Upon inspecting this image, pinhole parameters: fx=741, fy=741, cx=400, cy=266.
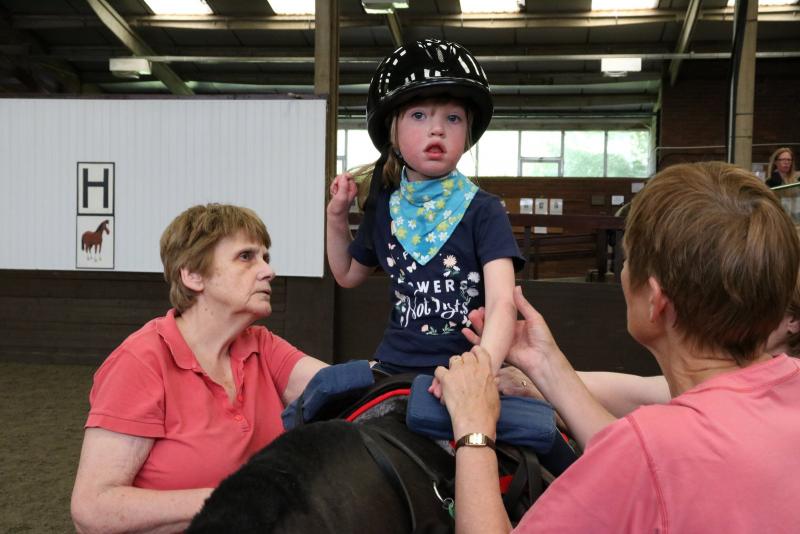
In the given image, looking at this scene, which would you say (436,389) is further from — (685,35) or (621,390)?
(685,35)

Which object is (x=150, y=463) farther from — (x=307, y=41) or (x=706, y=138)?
(x=706, y=138)

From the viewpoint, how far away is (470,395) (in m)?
1.22

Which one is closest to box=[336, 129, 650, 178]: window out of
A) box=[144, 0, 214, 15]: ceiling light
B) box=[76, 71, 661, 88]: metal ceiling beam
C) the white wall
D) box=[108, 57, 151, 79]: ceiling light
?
box=[76, 71, 661, 88]: metal ceiling beam

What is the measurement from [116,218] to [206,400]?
5.50m

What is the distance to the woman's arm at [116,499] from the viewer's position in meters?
1.47

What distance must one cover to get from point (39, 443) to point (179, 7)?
1062 cm

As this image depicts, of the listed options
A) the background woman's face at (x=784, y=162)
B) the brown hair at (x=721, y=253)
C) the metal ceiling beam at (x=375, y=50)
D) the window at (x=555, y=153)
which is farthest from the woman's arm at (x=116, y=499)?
the window at (x=555, y=153)

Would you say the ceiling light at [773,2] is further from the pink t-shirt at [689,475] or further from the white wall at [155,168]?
the pink t-shirt at [689,475]

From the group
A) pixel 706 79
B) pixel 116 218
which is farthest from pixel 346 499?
pixel 706 79

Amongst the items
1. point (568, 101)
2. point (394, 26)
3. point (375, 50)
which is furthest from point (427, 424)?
point (568, 101)

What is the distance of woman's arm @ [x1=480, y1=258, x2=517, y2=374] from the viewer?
4.69 feet

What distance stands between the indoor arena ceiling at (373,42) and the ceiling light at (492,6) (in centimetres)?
10

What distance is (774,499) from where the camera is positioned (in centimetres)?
88

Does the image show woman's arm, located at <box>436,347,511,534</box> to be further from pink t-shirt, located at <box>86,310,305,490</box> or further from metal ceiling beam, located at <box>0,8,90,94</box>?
metal ceiling beam, located at <box>0,8,90,94</box>
